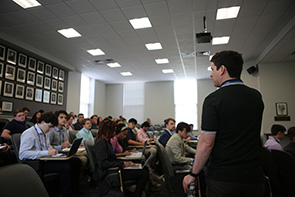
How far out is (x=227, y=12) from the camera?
518 cm

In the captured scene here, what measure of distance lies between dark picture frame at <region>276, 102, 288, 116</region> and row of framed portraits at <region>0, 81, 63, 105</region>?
31.8 ft

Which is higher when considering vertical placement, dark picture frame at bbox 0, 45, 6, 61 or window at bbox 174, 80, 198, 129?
dark picture frame at bbox 0, 45, 6, 61

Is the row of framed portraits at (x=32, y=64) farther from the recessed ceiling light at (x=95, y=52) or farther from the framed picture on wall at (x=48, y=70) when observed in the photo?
the recessed ceiling light at (x=95, y=52)

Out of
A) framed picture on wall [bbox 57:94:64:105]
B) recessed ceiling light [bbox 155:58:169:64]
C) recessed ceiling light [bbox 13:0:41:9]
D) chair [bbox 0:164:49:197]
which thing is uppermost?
recessed ceiling light [bbox 13:0:41:9]

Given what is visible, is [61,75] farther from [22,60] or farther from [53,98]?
[22,60]

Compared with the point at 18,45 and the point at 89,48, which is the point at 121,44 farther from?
the point at 18,45

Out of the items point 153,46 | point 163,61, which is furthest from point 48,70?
point 163,61

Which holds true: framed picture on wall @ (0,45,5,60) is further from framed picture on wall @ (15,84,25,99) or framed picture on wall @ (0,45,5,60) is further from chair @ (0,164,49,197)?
chair @ (0,164,49,197)

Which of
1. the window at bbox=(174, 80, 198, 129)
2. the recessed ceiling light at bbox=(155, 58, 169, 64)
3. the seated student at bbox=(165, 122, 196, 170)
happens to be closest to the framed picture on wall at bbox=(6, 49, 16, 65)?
the recessed ceiling light at bbox=(155, 58, 169, 64)

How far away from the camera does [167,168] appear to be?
2512 millimetres

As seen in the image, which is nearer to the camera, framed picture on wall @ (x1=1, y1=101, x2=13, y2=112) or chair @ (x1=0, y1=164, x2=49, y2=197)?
chair @ (x1=0, y1=164, x2=49, y2=197)

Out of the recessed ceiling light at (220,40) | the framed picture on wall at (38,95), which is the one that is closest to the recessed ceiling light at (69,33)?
the framed picture on wall at (38,95)

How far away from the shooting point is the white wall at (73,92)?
10203 millimetres

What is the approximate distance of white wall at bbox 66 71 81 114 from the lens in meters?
10.2
